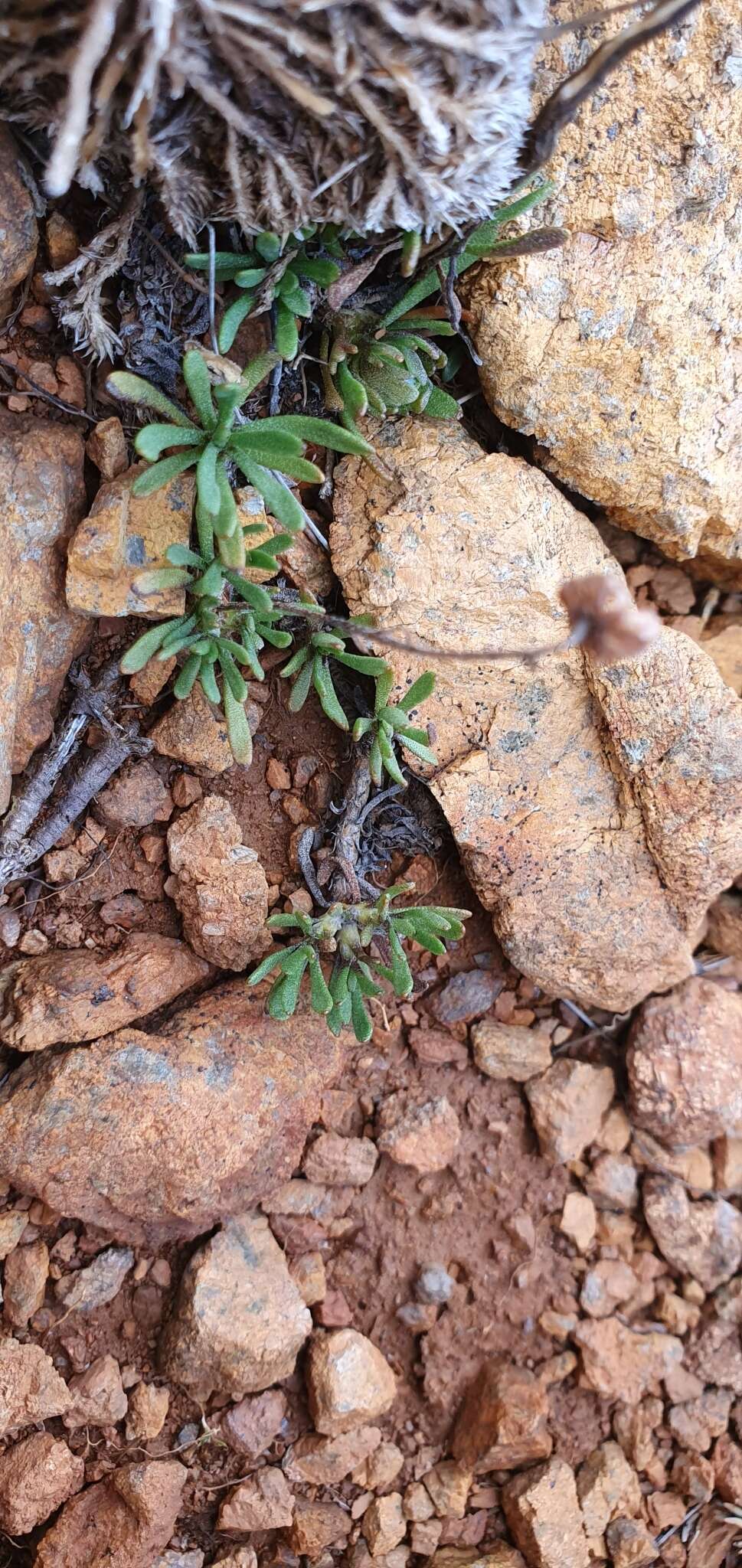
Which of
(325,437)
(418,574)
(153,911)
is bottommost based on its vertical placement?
(153,911)

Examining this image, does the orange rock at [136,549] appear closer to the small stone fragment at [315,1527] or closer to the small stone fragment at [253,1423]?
the small stone fragment at [253,1423]

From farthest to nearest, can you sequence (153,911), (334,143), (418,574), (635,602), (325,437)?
(635,602) < (153,911) < (418,574) < (325,437) < (334,143)

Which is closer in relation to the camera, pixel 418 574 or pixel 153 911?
pixel 418 574

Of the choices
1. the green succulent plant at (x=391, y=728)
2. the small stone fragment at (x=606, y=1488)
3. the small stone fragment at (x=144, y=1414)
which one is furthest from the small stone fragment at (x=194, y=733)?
the small stone fragment at (x=606, y=1488)

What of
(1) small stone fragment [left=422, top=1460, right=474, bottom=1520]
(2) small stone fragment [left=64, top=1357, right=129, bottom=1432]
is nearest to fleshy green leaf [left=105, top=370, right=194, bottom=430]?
(2) small stone fragment [left=64, top=1357, right=129, bottom=1432]

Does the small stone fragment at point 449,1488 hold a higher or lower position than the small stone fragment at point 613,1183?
lower

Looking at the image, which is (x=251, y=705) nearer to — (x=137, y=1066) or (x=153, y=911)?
(x=153, y=911)

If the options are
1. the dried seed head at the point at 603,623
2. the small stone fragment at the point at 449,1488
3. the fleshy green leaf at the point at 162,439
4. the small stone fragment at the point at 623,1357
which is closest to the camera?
the dried seed head at the point at 603,623

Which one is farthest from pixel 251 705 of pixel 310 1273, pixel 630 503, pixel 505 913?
pixel 310 1273
